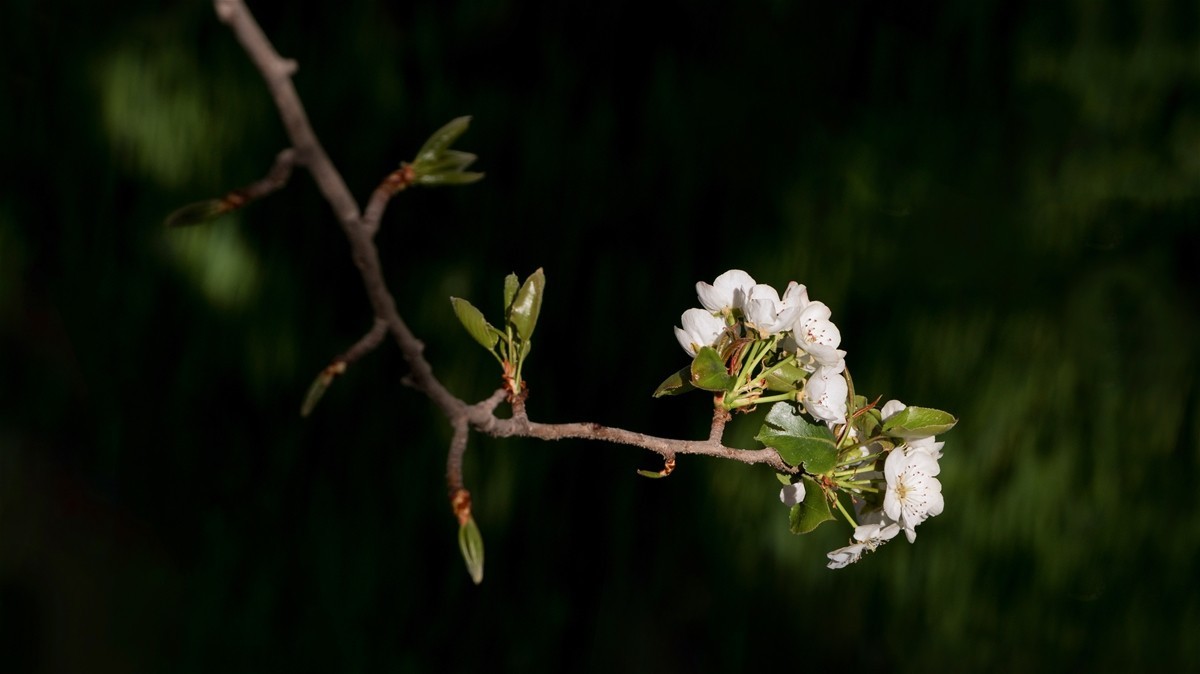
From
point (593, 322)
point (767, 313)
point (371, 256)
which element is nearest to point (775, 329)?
point (767, 313)

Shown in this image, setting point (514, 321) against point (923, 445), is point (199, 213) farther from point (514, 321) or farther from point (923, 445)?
point (923, 445)

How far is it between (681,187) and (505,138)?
10.2 inches

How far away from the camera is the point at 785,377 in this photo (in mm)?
731

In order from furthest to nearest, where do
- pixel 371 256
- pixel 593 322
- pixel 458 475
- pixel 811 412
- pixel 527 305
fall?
pixel 593 322 < pixel 811 412 < pixel 527 305 < pixel 458 475 < pixel 371 256

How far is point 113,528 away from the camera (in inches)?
65.8

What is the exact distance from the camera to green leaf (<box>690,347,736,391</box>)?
675mm

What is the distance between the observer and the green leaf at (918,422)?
2.32 ft

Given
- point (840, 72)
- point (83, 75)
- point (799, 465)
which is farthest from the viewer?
point (840, 72)

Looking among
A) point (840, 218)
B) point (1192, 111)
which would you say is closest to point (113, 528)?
point (840, 218)

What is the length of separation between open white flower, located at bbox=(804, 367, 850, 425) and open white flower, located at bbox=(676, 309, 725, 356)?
70 millimetres

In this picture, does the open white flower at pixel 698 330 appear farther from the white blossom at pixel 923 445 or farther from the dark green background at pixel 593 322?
the dark green background at pixel 593 322

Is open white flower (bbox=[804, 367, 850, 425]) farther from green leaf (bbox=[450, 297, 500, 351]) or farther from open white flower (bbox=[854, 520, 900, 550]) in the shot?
green leaf (bbox=[450, 297, 500, 351])

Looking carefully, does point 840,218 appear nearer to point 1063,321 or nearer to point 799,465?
point 1063,321

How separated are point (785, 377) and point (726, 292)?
0.27 ft
